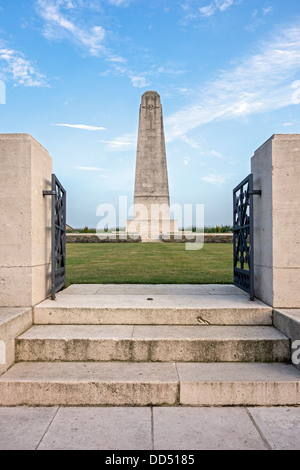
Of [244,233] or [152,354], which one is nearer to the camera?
[152,354]

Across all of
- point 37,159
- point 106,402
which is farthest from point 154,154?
point 106,402

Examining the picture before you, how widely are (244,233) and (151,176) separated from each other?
74.3ft

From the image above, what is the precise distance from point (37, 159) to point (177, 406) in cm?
333

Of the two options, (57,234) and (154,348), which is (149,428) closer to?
(154,348)

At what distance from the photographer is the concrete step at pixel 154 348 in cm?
358

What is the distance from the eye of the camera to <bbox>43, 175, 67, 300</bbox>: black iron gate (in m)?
4.76

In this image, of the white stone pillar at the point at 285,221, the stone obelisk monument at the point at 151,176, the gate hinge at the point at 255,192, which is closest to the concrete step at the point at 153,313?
the white stone pillar at the point at 285,221

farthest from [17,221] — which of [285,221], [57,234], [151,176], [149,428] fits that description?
[151,176]

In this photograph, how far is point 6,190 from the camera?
4230 mm

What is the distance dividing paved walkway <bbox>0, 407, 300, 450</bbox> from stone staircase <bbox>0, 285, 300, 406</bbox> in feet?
0.41

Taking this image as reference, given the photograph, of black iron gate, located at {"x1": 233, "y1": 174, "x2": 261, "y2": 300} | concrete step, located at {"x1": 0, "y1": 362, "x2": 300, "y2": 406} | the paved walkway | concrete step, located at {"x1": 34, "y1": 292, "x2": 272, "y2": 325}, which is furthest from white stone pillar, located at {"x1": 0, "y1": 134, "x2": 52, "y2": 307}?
black iron gate, located at {"x1": 233, "y1": 174, "x2": 261, "y2": 300}

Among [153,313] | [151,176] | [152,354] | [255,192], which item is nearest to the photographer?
[152,354]

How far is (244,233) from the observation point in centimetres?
527

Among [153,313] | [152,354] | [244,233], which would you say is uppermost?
[244,233]
